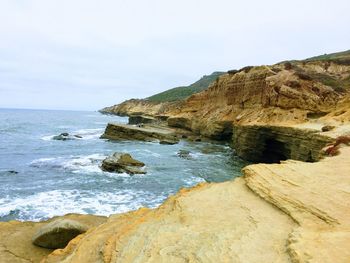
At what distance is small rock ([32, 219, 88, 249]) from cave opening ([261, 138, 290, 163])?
895 inches

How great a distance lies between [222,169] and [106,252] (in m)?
21.6

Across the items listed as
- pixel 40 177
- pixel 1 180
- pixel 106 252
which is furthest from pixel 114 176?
pixel 106 252

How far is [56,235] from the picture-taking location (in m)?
9.97

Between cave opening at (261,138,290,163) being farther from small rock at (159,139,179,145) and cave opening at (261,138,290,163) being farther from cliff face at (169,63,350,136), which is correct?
small rock at (159,139,179,145)

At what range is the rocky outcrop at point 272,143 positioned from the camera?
22.5 metres

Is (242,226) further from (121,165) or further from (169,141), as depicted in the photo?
(169,141)

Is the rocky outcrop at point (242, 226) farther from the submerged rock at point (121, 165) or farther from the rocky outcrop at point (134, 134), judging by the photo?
the rocky outcrop at point (134, 134)

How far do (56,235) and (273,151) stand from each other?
25.5m

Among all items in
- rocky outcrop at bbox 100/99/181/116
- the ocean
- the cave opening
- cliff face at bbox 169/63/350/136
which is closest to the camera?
the ocean

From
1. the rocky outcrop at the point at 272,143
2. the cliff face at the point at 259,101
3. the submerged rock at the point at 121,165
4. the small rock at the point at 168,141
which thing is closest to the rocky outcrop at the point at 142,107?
the cliff face at the point at 259,101

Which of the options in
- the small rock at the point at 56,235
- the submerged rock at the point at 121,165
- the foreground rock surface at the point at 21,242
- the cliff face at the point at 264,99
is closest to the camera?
the foreground rock surface at the point at 21,242

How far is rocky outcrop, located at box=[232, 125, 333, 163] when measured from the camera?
74.0 feet

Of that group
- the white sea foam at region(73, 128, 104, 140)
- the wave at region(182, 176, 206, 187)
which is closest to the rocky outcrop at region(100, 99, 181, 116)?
the white sea foam at region(73, 128, 104, 140)

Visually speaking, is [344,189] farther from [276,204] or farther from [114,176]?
[114,176]
